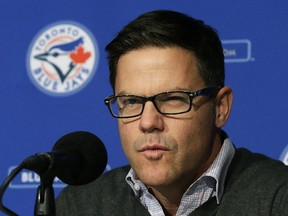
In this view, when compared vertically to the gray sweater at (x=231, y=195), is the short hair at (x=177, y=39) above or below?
above

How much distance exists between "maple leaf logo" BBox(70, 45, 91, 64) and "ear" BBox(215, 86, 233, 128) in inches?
24.0

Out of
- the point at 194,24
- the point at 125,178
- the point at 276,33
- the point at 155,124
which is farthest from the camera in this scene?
the point at 276,33

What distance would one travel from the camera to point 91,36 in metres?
1.97

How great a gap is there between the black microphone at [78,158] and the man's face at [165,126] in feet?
0.57

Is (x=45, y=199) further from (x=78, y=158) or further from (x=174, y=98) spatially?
(x=174, y=98)

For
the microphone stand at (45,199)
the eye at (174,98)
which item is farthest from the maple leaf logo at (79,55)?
the microphone stand at (45,199)

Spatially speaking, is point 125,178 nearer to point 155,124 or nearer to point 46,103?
point 155,124

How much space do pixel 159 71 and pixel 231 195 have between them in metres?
0.29

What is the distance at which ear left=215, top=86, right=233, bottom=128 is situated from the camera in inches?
57.3

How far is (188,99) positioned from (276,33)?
52 centimetres

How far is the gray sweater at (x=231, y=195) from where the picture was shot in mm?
1372

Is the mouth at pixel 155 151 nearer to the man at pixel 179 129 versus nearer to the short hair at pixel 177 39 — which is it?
the man at pixel 179 129

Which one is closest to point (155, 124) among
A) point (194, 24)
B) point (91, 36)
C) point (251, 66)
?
point (194, 24)

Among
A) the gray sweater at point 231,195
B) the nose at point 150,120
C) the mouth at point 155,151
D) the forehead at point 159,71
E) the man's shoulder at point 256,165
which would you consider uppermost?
the forehead at point 159,71
